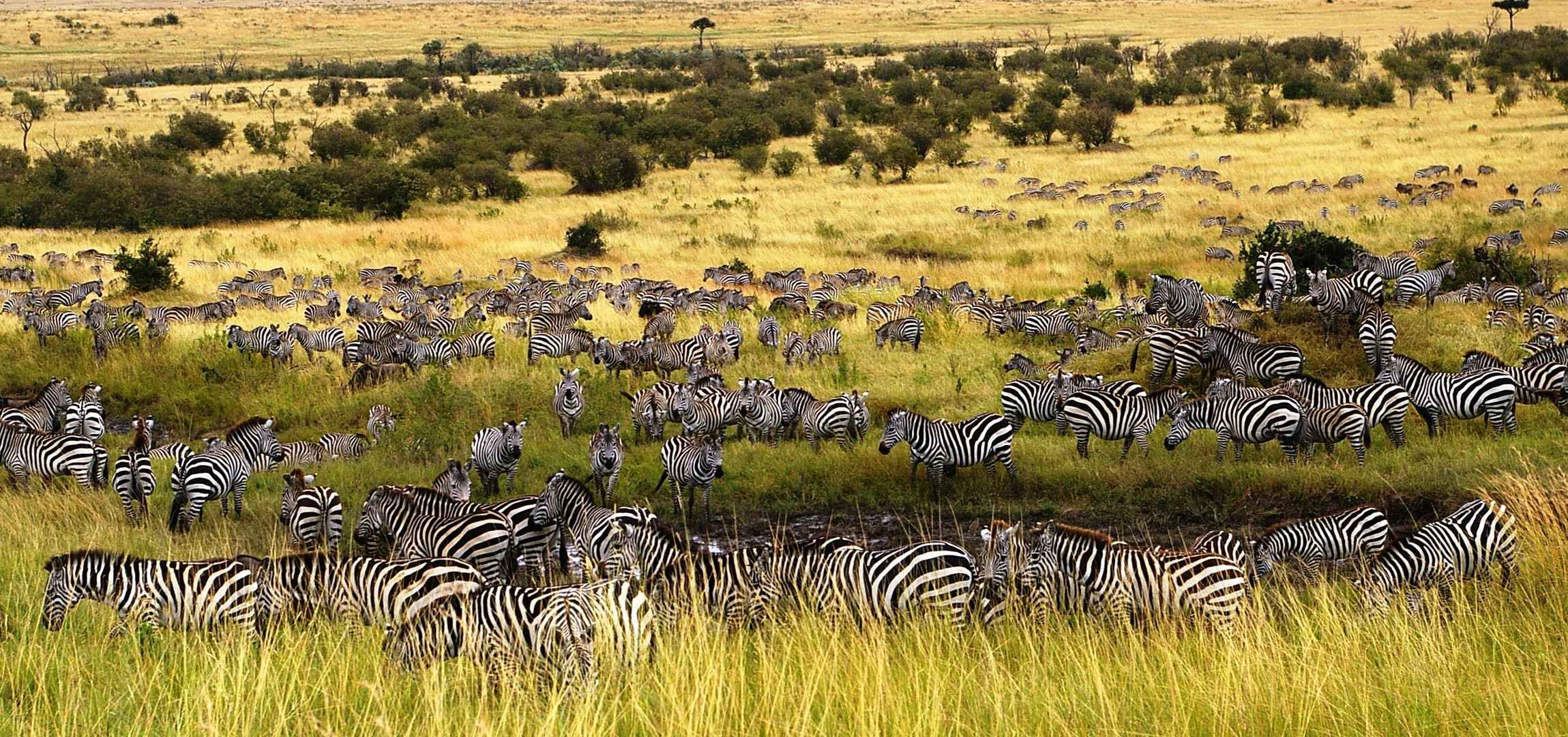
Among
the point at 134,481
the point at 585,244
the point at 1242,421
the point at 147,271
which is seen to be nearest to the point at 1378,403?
the point at 1242,421

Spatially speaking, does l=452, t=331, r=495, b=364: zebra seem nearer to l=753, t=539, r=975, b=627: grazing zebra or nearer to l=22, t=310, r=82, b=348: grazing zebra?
l=22, t=310, r=82, b=348: grazing zebra

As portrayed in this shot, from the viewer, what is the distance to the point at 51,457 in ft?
45.8

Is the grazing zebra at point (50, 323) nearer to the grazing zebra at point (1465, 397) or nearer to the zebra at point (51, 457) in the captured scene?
the zebra at point (51, 457)

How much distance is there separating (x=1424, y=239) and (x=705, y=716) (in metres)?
27.2

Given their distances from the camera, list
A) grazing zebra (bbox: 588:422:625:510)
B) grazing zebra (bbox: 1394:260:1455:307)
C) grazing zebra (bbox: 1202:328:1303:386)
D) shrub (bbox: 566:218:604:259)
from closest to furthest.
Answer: grazing zebra (bbox: 588:422:625:510)
grazing zebra (bbox: 1202:328:1303:386)
grazing zebra (bbox: 1394:260:1455:307)
shrub (bbox: 566:218:604:259)

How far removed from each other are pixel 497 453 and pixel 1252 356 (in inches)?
360

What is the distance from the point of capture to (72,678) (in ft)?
21.4

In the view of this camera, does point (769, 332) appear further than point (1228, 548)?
Yes

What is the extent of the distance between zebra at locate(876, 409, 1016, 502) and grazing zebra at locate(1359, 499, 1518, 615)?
4.25 metres

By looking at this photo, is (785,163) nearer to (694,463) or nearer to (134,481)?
(694,463)

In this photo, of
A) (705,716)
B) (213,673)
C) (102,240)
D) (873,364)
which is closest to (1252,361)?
(873,364)

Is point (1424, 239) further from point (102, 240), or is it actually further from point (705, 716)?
point (102, 240)

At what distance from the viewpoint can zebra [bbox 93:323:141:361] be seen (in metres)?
20.5

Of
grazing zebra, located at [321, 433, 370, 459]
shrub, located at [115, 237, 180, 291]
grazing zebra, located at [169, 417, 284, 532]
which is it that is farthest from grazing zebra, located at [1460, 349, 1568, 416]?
shrub, located at [115, 237, 180, 291]
